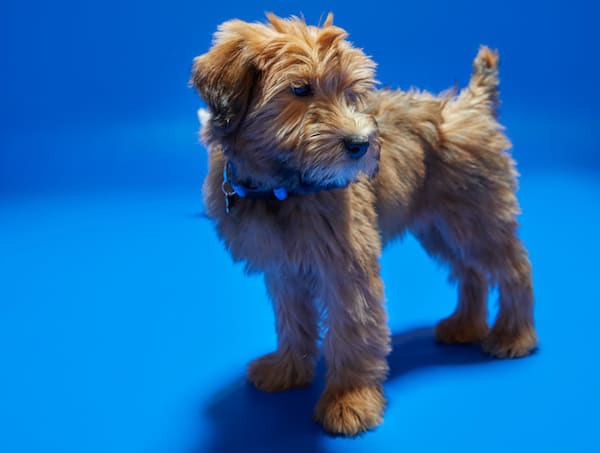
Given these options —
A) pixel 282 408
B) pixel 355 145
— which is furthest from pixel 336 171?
pixel 282 408

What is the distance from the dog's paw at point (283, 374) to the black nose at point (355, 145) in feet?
3.98

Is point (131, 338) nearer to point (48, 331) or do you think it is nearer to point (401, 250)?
point (48, 331)

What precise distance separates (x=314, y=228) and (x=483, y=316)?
1338 millimetres

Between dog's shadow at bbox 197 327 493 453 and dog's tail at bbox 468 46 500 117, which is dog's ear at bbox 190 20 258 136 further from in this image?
dog's tail at bbox 468 46 500 117

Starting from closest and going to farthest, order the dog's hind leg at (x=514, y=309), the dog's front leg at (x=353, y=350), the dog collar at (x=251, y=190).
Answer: the dog collar at (x=251, y=190)
the dog's front leg at (x=353, y=350)
the dog's hind leg at (x=514, y=309)

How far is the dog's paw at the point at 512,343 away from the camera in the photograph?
3162mm

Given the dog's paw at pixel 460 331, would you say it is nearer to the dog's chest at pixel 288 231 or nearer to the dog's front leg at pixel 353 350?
the dog's front leg at pixel 353 350

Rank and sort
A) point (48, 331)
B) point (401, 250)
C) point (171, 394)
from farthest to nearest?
point (401, 250) → point (48, 331) → point (171, 394)

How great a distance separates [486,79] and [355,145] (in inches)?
53.0

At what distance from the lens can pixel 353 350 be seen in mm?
2650

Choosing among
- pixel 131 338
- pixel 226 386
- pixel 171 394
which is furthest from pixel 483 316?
pixel 131 338

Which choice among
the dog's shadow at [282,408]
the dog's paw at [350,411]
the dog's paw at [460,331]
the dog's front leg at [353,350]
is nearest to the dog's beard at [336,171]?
the dog's front leg at [353,350]

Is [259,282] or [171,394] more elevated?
[259,282]

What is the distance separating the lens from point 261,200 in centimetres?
244
